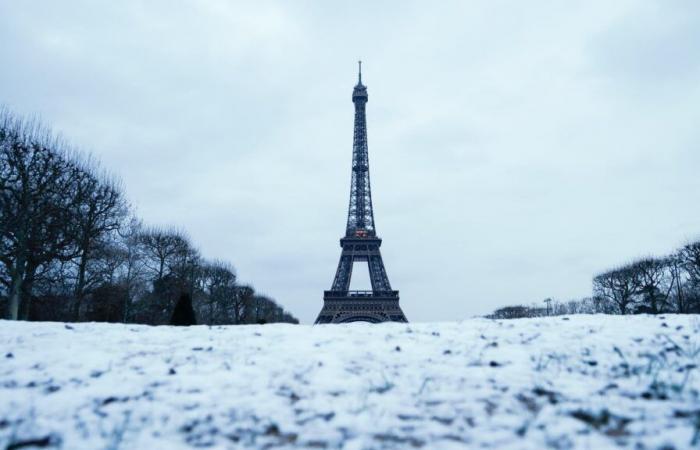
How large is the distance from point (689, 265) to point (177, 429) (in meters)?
A: 47.4

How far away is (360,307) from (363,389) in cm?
5405

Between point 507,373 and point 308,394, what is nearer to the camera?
point 308,394

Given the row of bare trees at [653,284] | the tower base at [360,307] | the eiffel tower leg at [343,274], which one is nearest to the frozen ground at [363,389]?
the row of bare trees at [653,284]

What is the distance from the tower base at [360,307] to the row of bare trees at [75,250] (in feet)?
53.5

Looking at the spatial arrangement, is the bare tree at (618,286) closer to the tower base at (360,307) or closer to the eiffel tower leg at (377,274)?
the tower base at (360,307)

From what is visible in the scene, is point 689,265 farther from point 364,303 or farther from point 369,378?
point 369,378

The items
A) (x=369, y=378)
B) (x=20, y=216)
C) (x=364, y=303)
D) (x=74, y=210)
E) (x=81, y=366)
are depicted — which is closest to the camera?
(x=369, y=378)

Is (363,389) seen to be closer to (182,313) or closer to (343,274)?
(182,313)

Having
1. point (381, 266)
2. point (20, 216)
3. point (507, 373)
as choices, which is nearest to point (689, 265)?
point (381, 266)

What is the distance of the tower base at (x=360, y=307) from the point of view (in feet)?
189

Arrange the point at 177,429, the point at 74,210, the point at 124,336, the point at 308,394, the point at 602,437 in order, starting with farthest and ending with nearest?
the point at 74,210, the point at 124,336, the point at 308,394, the point at 177,429, the point at 602,437

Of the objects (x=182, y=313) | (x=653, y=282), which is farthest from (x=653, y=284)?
(x=182, y=313)

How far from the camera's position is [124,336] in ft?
28.3

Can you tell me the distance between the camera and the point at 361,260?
65625mm
